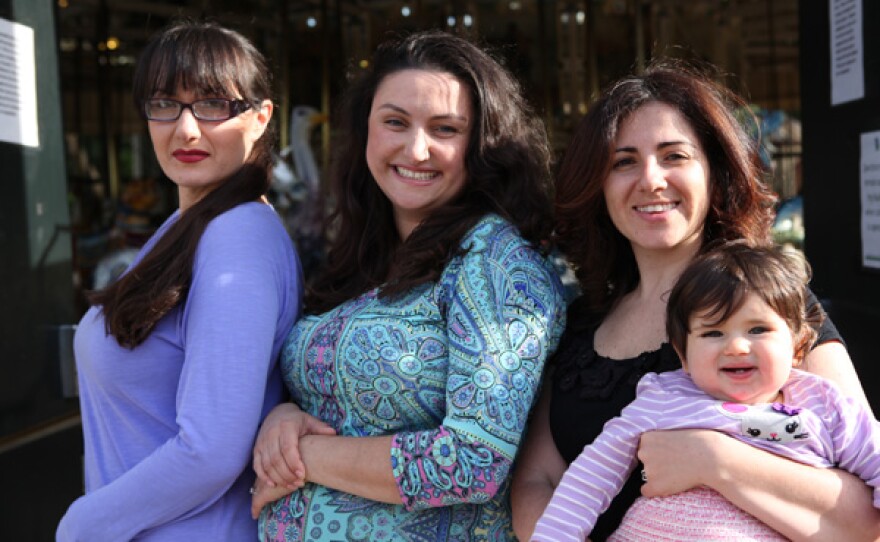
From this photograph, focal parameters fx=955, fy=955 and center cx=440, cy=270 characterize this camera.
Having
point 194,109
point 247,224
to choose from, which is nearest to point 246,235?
point 247,224

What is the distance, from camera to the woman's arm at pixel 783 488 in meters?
1.62

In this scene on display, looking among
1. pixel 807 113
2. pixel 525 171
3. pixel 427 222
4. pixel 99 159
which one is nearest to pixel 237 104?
pixel 427 222

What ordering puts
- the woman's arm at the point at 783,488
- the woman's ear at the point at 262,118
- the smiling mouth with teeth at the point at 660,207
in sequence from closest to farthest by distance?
the woman's arm at the point at 783,488
the smiling mouth with teeth at the point at 660,207
the woman's ear at the point at 262,118

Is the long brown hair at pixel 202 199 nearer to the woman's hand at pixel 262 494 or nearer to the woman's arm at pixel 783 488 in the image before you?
the woman's hand at pixel 262 494

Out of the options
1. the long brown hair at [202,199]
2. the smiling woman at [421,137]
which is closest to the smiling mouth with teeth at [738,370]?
the smiling woman at [421,137]

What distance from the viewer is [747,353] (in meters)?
1.63

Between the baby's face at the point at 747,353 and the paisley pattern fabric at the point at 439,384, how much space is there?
36 cm

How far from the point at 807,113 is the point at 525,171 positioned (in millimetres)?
1462

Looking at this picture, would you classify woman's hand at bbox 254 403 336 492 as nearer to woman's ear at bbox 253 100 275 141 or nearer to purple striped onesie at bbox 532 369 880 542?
purple striped onesie at bbox 532 369 880 542

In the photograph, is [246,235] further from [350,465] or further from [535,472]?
[535,472]

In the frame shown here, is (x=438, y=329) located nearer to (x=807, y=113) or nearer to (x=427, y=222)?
(x=427, y=222)

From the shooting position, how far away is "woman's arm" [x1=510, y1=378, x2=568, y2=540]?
194 cm

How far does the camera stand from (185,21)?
241 centimetres

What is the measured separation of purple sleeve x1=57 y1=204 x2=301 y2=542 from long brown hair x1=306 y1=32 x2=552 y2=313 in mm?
263
